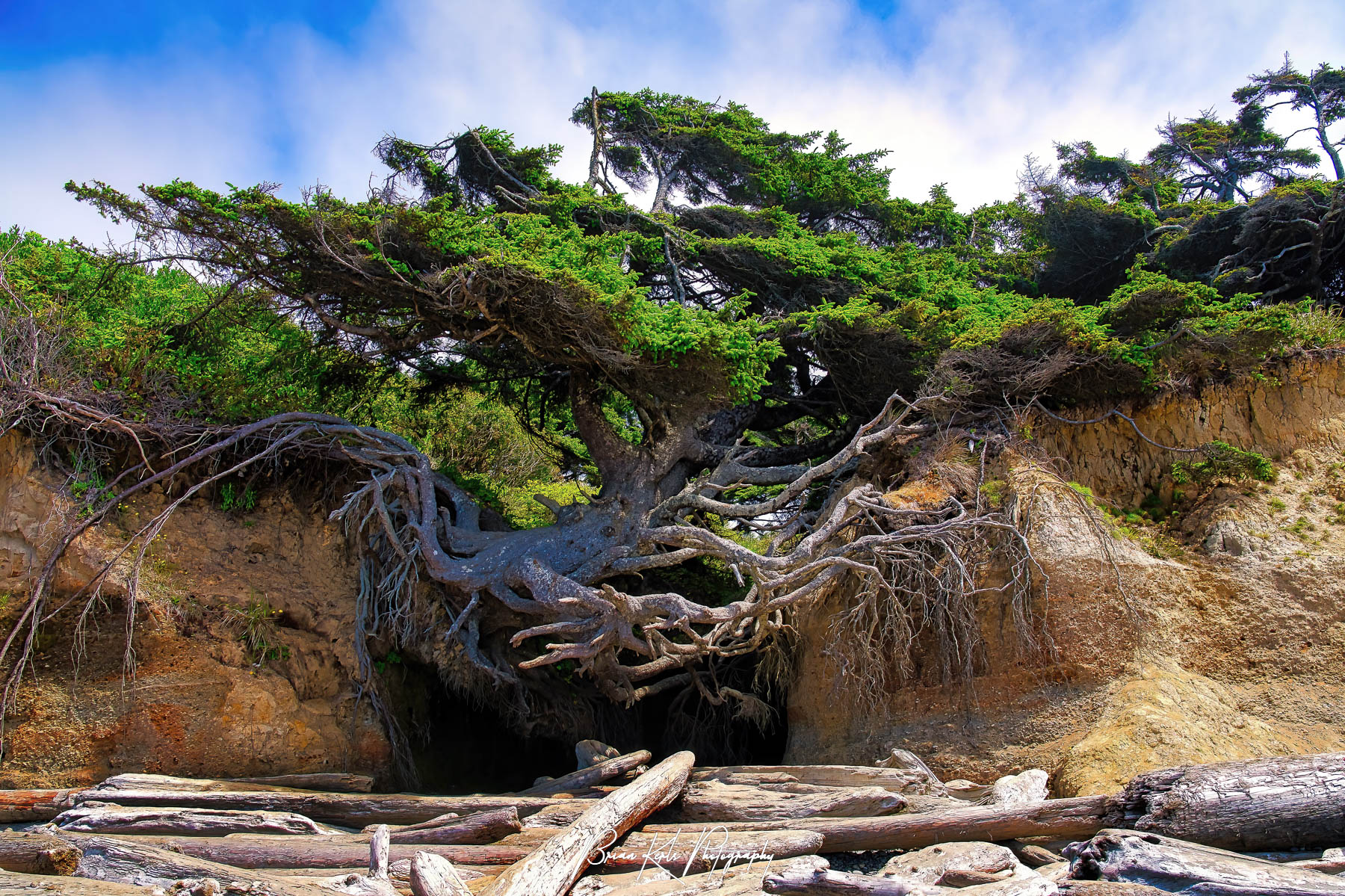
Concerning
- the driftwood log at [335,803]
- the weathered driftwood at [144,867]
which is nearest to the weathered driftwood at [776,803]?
the driftwood log at [335,803]

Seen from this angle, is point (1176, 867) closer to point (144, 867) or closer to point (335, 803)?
point (144, 867)

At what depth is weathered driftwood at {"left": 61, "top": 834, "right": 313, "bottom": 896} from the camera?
5.45 meters

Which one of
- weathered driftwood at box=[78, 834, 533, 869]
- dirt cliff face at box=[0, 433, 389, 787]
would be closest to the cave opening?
dirt cliff face at box=[0, 433, 389, 787]

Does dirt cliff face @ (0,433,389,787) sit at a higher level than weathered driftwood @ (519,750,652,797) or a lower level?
higher

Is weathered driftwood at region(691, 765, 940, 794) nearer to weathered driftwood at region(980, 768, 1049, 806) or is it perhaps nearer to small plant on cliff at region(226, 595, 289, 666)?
weathered driftwood at region(980, 768, 1049, 806)

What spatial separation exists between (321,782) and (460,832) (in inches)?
95.3

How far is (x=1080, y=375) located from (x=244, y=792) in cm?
998

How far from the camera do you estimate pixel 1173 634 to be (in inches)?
327

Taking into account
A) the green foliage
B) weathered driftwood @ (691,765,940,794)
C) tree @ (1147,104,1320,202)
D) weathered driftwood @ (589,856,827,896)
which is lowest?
weathered driftwood @ (589,856,827,896)

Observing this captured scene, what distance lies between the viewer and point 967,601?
898 centimetres

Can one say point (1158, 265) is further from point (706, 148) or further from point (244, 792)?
point (244, 792)

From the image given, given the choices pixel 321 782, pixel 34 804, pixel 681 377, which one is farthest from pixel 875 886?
pixel 34 804

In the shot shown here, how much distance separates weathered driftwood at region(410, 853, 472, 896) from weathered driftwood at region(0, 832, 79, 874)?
230 centimetres

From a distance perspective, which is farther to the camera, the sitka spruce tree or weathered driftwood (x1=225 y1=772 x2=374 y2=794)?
the sitka spruce tree
